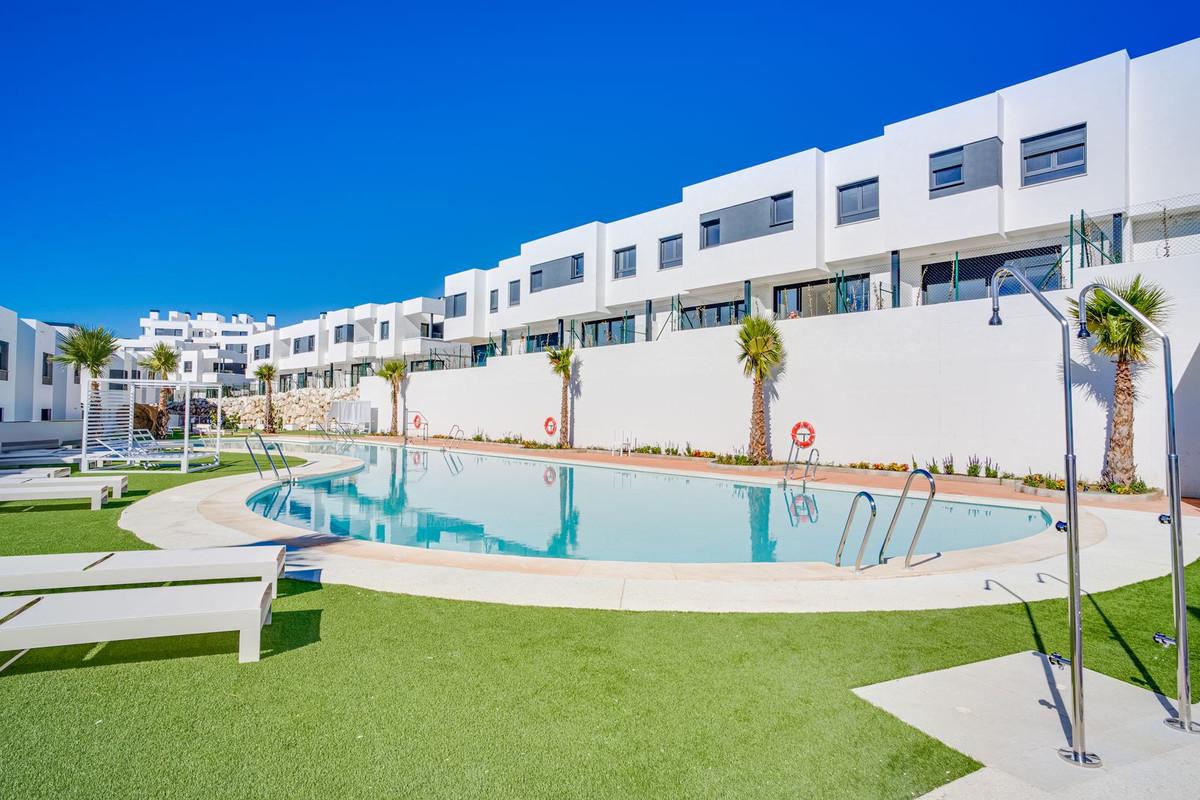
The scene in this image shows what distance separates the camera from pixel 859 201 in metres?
20.0

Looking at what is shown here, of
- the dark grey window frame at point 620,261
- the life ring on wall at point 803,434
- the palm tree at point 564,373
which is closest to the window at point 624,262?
the dark grey window frame at point 620,261

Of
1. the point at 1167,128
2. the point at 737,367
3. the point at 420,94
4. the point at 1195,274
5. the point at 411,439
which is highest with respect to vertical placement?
the point at 420,94

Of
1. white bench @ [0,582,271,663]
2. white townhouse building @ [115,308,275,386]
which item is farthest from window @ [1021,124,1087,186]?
white townhouse building @ [115,308,275,386]

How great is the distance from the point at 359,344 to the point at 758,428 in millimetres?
35352

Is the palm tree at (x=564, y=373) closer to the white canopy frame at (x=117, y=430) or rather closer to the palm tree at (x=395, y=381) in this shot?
the white canopy frame at (x=117, y=430)

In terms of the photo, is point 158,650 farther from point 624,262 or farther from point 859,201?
point 624,262

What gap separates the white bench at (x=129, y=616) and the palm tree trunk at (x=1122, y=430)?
15784 millimetres

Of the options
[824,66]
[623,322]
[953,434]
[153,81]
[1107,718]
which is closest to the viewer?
[1107,718]

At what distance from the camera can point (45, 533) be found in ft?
26.5

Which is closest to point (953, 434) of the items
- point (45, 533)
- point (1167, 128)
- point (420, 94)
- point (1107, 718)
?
point (1167, 128)

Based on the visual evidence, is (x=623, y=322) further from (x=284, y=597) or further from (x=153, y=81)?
(x=284, y=597)

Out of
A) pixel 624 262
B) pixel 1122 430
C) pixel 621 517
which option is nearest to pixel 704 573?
pixel 621 517

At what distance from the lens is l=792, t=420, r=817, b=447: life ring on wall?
→ 1855cm

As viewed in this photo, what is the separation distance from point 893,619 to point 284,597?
529 cm
